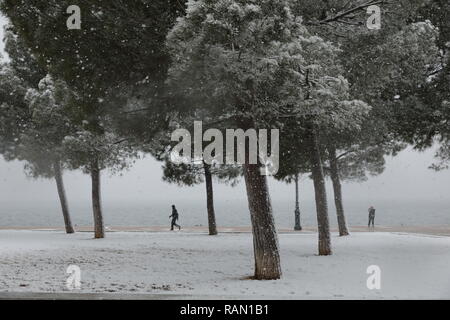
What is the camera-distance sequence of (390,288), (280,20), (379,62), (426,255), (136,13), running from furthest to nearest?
(426,255) → (379,62) → (136,13) → (390,288) → (280,20)

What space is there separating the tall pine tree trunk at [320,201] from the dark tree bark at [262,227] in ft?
14.3

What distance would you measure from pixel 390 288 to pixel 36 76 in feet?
61.1

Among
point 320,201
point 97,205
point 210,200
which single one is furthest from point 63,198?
point 320,201

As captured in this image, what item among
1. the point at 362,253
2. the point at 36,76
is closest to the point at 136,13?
the point at 362,253

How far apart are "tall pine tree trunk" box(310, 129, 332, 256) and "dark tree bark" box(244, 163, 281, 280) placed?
4360 millimetres

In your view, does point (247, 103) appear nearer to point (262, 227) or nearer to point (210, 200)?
point (262, 227)

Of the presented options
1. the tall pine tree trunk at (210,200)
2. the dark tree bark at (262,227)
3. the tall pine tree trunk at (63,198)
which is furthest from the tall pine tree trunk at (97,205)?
the dark tree bark at (262,227)

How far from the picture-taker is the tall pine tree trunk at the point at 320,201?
49.1 ft

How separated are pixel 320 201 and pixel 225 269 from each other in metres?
4.74

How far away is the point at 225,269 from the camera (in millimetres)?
12297

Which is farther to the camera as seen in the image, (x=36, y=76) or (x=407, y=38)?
(x=36, y=76)

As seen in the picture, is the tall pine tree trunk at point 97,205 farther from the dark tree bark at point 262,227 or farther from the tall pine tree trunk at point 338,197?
the dark tree bark at point 262,227

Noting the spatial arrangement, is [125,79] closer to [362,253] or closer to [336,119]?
[336,119]

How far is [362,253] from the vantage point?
15.1 metres
